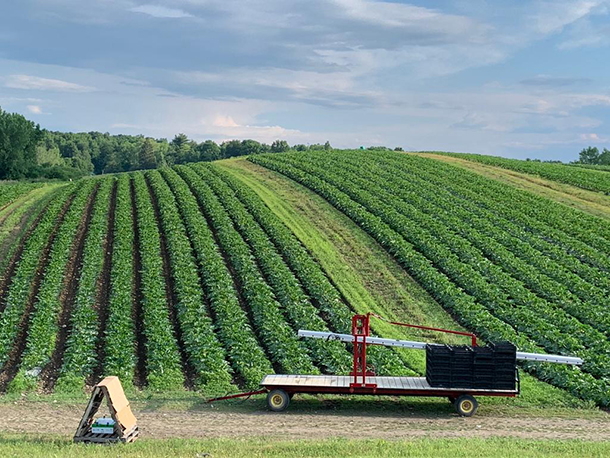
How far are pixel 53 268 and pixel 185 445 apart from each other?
1848 centimetres

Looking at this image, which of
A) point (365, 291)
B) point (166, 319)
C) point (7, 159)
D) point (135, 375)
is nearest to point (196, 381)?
point (135, 375)

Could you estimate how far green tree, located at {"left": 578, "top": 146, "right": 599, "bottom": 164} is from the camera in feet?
351

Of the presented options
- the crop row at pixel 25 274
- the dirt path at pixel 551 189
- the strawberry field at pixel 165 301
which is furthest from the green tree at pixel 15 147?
the dirt path at pixel 551 189

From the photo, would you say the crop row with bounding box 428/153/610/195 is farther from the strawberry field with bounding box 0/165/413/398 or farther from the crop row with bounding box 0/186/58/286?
the crop row with bounding box 0/186/58/286

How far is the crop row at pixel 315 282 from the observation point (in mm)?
20516

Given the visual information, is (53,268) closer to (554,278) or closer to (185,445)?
(185,445)

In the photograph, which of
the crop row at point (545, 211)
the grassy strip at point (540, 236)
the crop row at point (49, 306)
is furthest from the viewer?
the crop row at point (545, 211)

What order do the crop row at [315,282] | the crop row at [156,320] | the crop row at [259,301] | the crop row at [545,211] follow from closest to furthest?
1. the crop row at [156,320]
2. the crop row at [315,282]
3. the crop row at [259,301]
4. the crop row at [545,211]

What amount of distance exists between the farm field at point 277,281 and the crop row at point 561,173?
8.37 m

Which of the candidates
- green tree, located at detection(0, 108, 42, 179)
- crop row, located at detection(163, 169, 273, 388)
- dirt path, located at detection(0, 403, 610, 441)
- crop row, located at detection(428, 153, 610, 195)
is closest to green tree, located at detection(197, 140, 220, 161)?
green tree, located at detection(0, 108, 42, 179)

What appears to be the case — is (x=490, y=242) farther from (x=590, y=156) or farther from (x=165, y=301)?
Result: (x=590, y=156)

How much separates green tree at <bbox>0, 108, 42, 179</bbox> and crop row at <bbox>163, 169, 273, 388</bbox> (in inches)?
1362

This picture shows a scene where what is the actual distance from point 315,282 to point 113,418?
1508 cm

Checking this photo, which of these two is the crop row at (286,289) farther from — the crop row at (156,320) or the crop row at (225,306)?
the crop row at (156,320)
